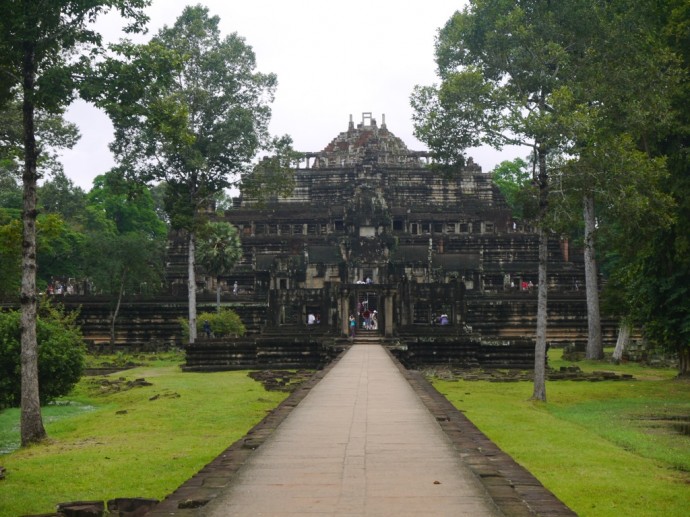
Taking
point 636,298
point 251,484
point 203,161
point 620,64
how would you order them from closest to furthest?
point 251,484, point 620,64, point 636,298, point 203,161

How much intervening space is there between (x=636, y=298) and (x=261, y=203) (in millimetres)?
19549

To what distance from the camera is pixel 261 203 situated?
131 ft

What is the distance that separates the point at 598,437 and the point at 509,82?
16152 mm

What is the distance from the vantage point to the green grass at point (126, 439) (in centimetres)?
1081

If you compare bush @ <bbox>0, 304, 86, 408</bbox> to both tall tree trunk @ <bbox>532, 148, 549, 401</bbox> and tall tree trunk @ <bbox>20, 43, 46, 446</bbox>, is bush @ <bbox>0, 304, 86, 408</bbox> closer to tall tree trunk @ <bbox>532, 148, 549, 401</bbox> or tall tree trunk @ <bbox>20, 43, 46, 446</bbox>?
tall tree trunk @ <bbox>20, 43, 46, 446</bbox>

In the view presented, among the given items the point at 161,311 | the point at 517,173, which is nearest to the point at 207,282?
the point at 161,311

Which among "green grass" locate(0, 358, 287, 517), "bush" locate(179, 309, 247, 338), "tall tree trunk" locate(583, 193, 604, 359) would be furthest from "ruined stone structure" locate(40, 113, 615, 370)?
"green grass" locate(0, 358, 287, 517)

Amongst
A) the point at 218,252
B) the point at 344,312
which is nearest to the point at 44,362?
the point at 344,312

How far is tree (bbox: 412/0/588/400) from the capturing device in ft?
73.6

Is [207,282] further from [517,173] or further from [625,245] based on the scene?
[517,173]

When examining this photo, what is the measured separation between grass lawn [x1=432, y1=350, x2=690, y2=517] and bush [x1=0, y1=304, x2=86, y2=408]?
10.4 metres

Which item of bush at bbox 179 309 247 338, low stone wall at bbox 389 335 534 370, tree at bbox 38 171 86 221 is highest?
tree at bbox 38 171 86 221

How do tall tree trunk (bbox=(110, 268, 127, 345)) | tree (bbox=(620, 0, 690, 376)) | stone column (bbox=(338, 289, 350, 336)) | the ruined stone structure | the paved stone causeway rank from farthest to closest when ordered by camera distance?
tall tree trunk (bbox=(110, 268, 127, 345)) < stone column (bbox=(338, 289, 350, 336)) < the ruined stone structure < tree (bbox=(620, 0, 690, 376)) < the paved stone causeway

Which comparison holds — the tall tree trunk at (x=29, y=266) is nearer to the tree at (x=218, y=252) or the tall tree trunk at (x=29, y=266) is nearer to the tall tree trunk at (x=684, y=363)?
the tall tree trunk at (x=684, y=363)
